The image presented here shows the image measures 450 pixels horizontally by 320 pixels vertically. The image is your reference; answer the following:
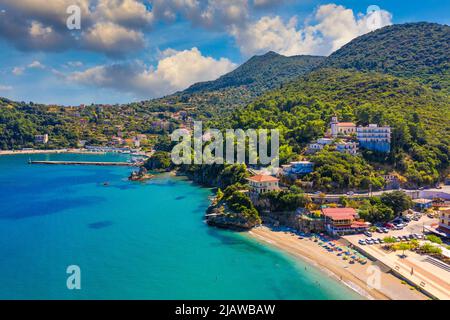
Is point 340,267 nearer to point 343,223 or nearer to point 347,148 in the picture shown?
point 343,223

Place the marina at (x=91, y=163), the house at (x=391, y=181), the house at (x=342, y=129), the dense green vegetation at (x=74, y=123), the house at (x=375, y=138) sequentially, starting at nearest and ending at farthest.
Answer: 1. the house at (x=391, y=181)
2. the house at (x=375, y=138)
3. the house at (x=342, y=129)
4. the marina at (x=91, y=163)
5. the dense green vegetation at (x=74, y=123)

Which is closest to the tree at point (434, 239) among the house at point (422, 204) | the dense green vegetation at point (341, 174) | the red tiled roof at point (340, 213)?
the red tiled roof at point (340, 213)

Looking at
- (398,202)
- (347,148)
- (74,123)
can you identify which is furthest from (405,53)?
(74,123)

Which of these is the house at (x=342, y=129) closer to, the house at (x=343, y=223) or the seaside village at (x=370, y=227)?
the seaside village at (x=370, y=227)

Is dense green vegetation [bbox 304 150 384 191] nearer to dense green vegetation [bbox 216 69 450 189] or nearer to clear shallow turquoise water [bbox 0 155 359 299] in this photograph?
dense green vegetation [bbox 216 69 450 189]
